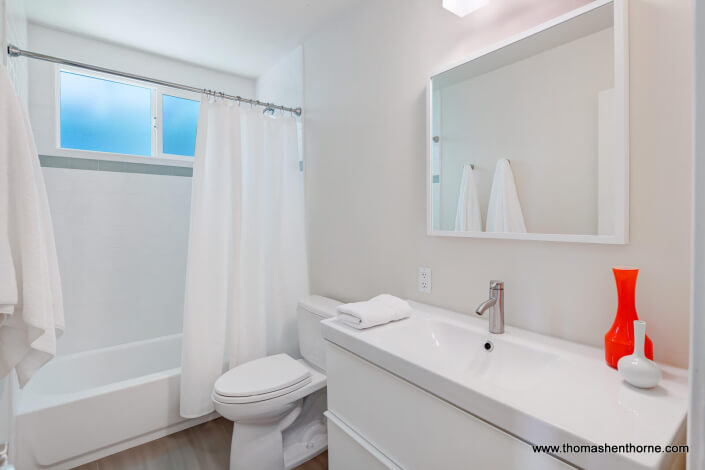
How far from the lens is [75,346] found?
7.57 feet

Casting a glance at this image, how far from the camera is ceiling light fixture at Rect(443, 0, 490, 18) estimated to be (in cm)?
129

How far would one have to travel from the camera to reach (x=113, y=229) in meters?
2.44

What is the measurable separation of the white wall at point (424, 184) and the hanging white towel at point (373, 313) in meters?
0.25

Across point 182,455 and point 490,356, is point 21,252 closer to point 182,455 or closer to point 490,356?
point 182,455

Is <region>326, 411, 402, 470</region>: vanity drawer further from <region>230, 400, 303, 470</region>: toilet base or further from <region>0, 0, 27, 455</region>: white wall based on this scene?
<region>0, 0, 27, 455</region>: white wall

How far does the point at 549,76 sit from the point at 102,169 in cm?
270

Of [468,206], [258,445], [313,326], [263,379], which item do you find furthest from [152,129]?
[468,206]

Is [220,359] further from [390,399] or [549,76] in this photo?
[549,76]

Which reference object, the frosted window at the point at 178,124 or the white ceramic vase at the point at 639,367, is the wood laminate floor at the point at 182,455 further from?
the frosted window at the point at 178,124

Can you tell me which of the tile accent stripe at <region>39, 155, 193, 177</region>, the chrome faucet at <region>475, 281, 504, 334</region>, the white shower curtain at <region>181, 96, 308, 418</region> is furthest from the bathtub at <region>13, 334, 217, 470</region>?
the chrome faucet at <region>475, 281, 504, 334</region>

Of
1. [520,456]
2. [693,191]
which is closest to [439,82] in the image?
[693,191]

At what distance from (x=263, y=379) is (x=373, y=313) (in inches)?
30.5

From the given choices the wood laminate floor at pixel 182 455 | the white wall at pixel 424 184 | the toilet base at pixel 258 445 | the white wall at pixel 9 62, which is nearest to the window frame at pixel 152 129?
the white wall at pixel 9 62

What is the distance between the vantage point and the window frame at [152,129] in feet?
7.29
